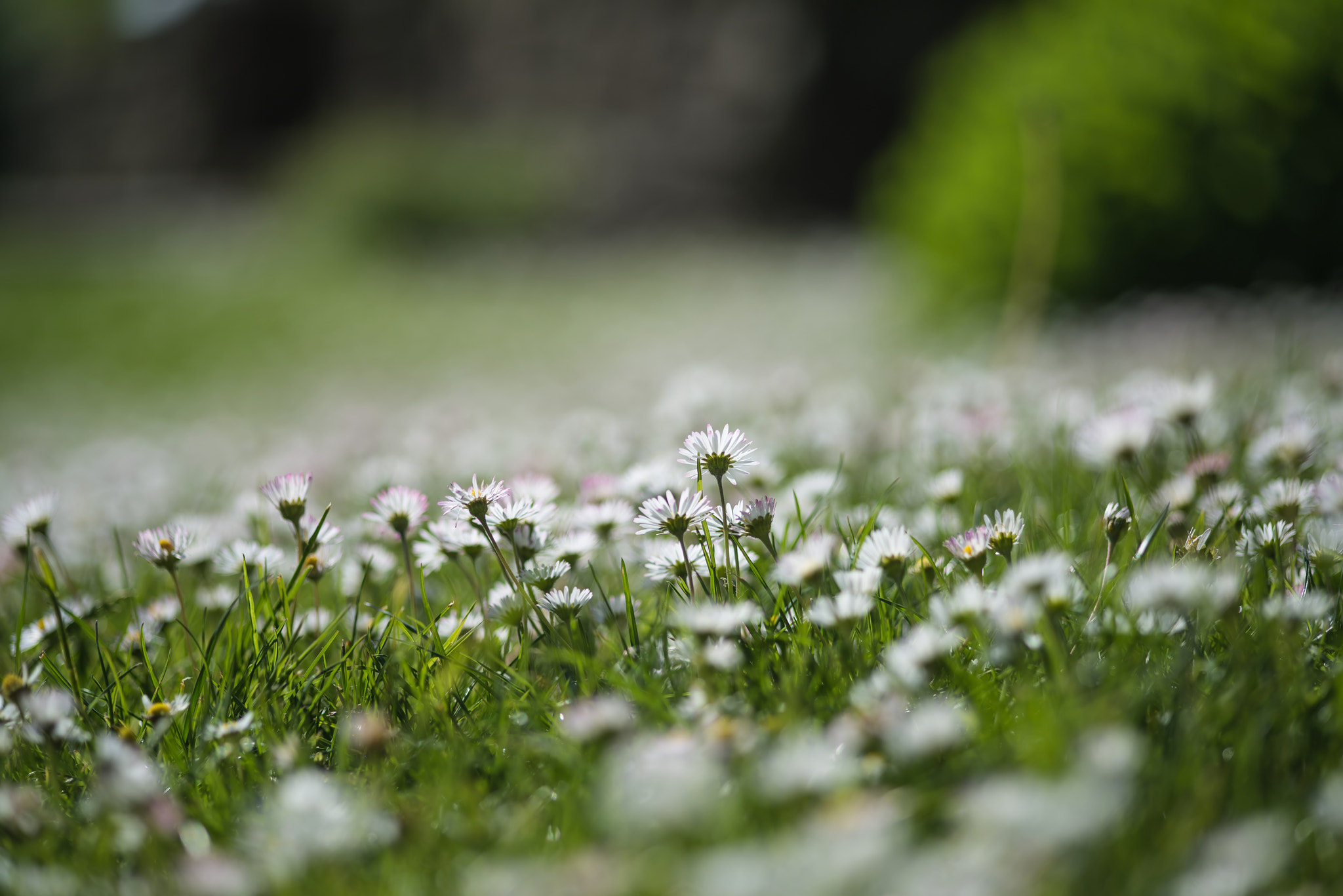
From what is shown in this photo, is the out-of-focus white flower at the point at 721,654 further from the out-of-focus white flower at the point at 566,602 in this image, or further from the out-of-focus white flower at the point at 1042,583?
the out-of-focus white flower at the point at 1042,583

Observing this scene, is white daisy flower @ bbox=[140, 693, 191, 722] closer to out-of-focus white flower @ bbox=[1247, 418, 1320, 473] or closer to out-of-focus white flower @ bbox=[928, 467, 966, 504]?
out-of-focus white flower @ bbox=[928, 467, 966, 504]

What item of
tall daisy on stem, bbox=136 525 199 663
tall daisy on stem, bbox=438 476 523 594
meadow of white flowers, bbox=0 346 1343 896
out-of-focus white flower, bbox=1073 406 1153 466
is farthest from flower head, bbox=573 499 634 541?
out-of-focus white flower, bbox=1073 406 1153 466

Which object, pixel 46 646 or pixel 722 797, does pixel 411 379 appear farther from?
pixel 722 797

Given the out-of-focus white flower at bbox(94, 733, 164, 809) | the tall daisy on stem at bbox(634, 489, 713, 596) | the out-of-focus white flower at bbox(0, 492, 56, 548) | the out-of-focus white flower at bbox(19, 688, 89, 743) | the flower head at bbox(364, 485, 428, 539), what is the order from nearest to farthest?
1. the out-of-focus white flower at bbox(94, 733, 164, 809)
2. the out-of-focus white flower at bbox(19, 688, 89, 743)
3. the tall daisy on stem at bbox(634, 489, 713, 596)
4. the flower head at bbox(364, 485, 428, 539)
5. the out-of-focus white flower at bbox(0, 492, 56, 548)

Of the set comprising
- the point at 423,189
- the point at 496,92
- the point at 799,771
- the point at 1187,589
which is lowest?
the point at 799,771

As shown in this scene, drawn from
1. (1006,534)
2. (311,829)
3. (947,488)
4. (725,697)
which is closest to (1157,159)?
(947,488)

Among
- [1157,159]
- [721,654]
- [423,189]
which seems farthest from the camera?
[423,189]

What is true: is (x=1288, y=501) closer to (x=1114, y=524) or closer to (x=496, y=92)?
(x=1114, y=524)

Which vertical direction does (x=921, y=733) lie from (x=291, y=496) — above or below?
below
